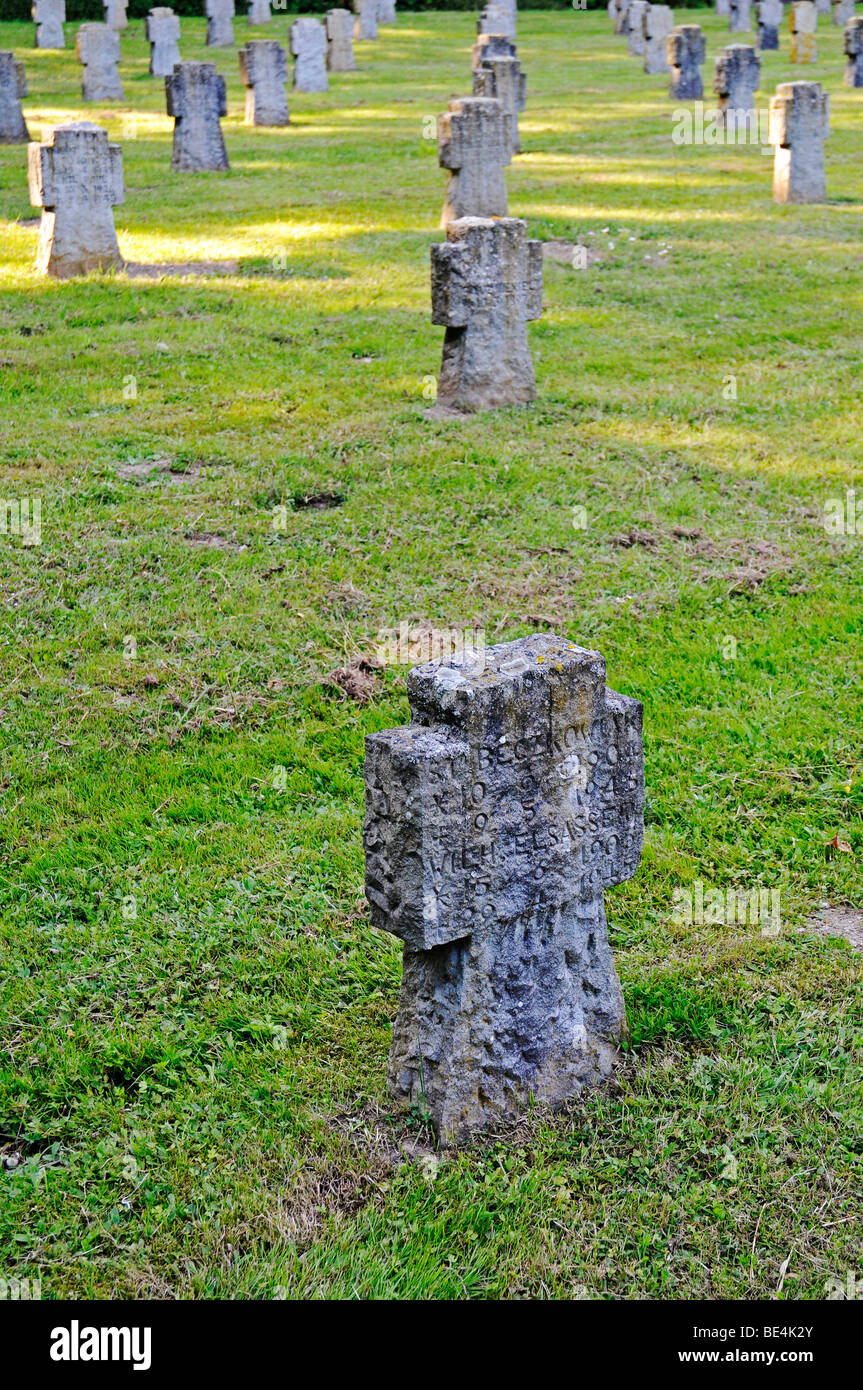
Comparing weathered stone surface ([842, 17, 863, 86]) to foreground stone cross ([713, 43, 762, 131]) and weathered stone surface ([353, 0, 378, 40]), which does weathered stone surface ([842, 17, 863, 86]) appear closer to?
foreground stone cross ([713, 43, 762, 131])

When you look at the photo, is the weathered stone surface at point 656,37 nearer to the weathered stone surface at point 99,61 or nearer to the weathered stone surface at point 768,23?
the weathered stone surface at point 768,23

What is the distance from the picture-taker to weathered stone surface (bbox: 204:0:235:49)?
97.7 ft

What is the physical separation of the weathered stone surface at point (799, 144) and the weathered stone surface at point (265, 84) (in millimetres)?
8848

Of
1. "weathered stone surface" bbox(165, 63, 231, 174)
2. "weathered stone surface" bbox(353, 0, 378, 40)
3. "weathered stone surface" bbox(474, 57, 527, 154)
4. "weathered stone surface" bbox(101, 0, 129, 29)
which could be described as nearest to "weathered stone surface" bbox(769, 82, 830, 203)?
"weathered stone surface" bbox(474, 57, 527, 154)

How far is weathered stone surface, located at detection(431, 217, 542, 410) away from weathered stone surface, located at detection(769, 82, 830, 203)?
756 cm

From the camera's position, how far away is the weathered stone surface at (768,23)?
1180 inches

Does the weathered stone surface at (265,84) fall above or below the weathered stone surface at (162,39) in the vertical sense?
below

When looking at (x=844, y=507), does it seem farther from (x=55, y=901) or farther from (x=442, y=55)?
(x=442, y=55)

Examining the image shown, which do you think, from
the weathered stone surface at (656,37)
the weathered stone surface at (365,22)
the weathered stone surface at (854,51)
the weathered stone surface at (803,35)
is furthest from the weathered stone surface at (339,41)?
the weathered stone surface at (854,51)

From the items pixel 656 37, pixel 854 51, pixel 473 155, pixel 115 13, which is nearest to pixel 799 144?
pixel 473 155

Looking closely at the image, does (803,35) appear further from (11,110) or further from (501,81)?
(11,110)

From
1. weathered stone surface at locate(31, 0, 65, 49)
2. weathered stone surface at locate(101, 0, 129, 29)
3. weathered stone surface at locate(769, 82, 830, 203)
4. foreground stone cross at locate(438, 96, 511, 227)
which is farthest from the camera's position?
weathered stone surface at locate(101, 0, 129, 29)

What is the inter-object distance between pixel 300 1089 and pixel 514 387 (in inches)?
263

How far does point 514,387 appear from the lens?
9273 millimetres
